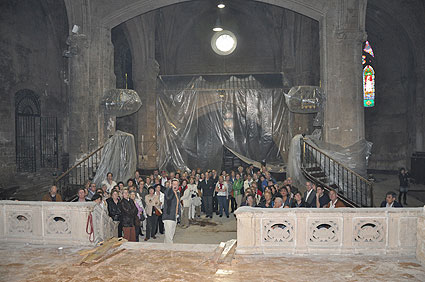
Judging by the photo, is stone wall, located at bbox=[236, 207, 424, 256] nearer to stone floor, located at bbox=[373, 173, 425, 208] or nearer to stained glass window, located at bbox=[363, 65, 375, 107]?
stone floor, located at bbox=[373, 173, 425, 208]

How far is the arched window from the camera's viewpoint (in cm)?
2211

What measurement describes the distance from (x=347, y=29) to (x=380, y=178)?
9.95m

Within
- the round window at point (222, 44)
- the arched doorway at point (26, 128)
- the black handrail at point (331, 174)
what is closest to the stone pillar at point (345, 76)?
the black handrail at point (331, 174)

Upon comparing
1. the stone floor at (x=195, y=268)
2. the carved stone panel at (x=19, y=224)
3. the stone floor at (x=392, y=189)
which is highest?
the carved stone panel at (x=19, y=224)

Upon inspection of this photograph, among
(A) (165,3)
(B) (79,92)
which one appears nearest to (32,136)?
(B) (79,92)

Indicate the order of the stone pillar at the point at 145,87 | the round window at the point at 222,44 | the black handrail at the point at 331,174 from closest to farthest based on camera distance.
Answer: the black handrail at the point at 331,174, the stone pillar at the point at 145,87, the round window at the point at 222,44

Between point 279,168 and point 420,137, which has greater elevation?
point 420,137

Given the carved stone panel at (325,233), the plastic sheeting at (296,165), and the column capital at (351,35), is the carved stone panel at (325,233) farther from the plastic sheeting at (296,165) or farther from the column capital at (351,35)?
the column capital at (351,35)

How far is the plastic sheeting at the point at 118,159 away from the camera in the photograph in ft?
39.4

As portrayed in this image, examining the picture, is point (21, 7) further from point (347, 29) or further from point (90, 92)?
point (347, 29)

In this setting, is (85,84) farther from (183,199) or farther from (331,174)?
(331,174)

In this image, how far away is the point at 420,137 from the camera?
19.0 m

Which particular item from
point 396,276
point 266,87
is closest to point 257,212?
point 396,276

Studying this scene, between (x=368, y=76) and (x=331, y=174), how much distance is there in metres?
12.7
